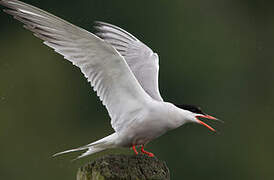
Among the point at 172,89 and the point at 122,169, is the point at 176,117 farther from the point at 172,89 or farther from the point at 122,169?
the point at 172,89

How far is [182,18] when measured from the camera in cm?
1529

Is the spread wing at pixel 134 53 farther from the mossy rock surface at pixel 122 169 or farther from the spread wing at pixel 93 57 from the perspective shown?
the mossy rock surface at pixel 122 169

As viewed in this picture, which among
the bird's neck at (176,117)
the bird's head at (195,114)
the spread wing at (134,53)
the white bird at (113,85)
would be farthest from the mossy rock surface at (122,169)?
the spread wing at (134,53)

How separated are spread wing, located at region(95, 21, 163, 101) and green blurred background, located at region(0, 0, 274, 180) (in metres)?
4.69

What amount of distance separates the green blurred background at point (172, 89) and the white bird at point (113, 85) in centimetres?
565

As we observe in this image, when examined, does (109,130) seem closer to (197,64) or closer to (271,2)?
(197,64)

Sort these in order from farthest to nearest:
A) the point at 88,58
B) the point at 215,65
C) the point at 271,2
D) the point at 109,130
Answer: the point at 271,2, the point at 215,65, the point at 109,130, the point at 88,58

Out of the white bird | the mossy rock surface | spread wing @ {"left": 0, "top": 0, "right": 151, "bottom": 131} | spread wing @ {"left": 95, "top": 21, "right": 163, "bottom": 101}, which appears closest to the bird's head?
the white bird

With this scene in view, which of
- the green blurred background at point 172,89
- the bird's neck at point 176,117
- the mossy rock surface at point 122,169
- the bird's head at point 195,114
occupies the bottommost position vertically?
the green blurred background at point 172,89

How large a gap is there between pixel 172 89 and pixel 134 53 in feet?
23.9

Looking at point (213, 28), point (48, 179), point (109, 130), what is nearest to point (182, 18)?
point (213, 28)

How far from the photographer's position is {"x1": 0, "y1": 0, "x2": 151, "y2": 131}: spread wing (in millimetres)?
4305

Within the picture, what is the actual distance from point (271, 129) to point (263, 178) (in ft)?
4.07

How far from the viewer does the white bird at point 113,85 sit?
436 centimetres
